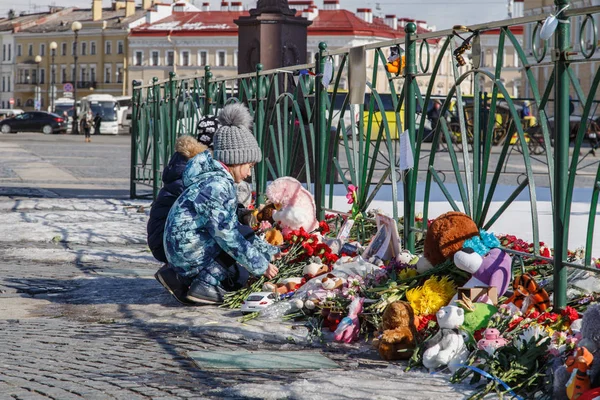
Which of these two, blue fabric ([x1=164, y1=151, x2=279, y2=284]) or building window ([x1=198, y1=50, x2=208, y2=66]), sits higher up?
building window ([x1=198, y1=50, x2=208, y2=66])

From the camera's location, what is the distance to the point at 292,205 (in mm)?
7504

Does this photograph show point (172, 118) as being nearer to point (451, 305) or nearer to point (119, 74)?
point (451, 305)

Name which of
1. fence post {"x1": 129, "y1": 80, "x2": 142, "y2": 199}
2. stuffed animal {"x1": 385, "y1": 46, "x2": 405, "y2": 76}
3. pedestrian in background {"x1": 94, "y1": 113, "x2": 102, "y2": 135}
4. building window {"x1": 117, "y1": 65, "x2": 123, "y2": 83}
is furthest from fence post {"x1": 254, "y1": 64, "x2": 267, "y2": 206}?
building window {"x1": 117, "y1": 65, "x2": 123, "y2": 83}

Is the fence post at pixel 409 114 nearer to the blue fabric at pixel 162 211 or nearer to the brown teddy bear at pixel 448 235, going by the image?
the brown teddy bear at pixel 448 235

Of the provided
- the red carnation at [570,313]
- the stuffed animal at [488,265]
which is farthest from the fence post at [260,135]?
the red carnation at [570,313]

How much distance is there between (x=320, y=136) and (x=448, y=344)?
3659 millimetres

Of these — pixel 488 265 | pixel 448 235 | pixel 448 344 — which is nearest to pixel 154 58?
pixel 448 235

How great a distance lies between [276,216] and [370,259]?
119cm

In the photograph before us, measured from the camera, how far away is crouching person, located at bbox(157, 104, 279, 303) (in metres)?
6.24

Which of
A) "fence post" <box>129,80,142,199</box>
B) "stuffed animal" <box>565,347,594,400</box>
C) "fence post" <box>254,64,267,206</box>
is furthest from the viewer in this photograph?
"fence post" <box>129,80,142,199</box>

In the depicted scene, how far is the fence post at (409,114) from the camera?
21.3ft

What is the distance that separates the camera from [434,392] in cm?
421

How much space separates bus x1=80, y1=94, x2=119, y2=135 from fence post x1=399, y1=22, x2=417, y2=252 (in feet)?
183

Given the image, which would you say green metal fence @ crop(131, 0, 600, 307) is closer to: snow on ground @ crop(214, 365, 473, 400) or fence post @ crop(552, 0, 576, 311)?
fence post @ crop(552, 0, 576, 311)
